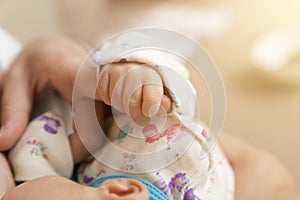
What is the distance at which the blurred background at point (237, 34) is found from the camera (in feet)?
2.80

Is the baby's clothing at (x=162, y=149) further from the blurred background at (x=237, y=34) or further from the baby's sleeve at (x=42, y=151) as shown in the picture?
the blurred background at (x=237, y=34)

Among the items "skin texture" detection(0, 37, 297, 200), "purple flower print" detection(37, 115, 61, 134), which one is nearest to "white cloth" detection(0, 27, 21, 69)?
"skin texture" detection(0, 37, 297, 200)

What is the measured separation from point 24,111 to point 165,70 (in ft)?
0.67

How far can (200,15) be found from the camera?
1130 mm

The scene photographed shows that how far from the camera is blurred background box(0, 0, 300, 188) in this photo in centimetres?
85

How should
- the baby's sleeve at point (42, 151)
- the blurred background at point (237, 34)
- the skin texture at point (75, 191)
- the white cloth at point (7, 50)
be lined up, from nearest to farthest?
the skin texture at point (75, 191) → the baby's sleeve at point (42, 151) → the white cloth at point (7, 50) → the blurred background at point (237, 34)

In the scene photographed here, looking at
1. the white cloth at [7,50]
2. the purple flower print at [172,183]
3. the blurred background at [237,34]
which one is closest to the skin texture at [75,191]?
the purple flower print at [172,183]

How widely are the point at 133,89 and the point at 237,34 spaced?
0.63 m

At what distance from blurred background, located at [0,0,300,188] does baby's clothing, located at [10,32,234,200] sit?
1.07 ft

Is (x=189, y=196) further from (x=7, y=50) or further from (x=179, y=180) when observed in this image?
(x=7, y=50)

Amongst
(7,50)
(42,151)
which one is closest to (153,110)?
(42,151)

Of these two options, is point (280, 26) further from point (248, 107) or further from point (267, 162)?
point (267, 162)

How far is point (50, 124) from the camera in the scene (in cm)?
58

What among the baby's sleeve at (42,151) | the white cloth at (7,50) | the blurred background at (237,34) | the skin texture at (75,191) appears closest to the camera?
the skin texture at (75,191)
